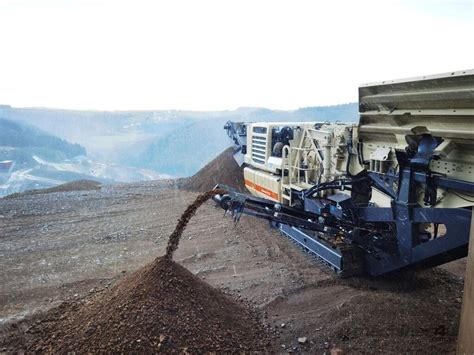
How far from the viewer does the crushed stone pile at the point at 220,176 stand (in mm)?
11609

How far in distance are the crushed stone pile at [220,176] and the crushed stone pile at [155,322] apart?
283 inches

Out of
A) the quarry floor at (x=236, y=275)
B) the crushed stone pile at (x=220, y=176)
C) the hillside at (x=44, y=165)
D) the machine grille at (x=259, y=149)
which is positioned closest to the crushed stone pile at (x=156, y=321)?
the quarry floor at (x=236, y=275)

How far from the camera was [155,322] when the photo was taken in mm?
3490

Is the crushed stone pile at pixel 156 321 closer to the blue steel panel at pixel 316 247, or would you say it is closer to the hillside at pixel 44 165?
the blue steel panel at pixel 316 247

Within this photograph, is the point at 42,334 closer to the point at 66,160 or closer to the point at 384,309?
the point at 384,309

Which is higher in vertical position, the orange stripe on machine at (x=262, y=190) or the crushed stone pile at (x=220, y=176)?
the orange stripe on machine at (x=262, y=190)

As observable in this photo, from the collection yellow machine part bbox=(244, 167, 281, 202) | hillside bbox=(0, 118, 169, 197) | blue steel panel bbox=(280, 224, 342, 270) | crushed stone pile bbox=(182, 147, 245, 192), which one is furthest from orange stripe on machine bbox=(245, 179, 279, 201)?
hillside bbox=(0, 118, 169, 197)

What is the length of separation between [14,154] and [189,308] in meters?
21.5

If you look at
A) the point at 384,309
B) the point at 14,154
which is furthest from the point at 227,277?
the point at 14,154

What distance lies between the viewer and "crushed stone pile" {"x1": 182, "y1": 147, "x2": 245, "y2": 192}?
11609 mm

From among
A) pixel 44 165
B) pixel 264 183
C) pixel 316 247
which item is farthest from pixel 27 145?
pixel 316 247

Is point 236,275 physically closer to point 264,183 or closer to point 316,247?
point 316,247

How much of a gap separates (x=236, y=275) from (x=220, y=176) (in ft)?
20.9

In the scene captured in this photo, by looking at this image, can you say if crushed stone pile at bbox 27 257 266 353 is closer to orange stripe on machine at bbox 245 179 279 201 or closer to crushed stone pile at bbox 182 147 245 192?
orange stripe on machine at bbox 245 179 279 201
